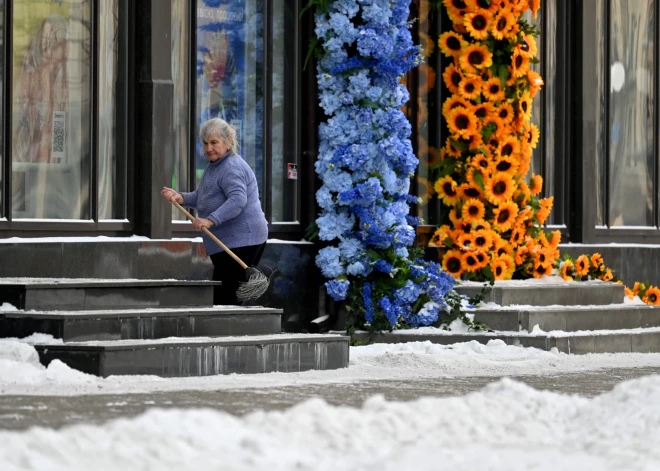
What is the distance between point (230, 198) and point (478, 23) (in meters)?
5.17

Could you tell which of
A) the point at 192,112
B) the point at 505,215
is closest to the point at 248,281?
the point at 192,112

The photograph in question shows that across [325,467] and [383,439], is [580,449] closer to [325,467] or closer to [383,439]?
[383,439]

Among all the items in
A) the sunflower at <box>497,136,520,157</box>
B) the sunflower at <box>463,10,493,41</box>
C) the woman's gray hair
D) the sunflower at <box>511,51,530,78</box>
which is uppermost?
the sunflower at <box>463,10,493,41</box>

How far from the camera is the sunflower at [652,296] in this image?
18984 mm

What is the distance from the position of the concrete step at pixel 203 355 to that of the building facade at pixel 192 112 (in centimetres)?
261

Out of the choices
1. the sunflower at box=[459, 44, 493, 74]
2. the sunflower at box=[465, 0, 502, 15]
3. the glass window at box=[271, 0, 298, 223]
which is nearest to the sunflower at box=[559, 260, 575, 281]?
the sunflower at box=[459, 44, 493, 74]

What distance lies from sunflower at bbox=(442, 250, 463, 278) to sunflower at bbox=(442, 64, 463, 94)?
5.91ft

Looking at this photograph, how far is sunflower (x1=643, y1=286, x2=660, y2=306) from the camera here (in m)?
19.0

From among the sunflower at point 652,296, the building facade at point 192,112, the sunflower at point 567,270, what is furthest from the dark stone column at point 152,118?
the sunflower at point 652,296

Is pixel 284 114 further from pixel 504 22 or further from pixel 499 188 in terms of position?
pixel 504 22

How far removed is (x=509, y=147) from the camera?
17172 millimetres

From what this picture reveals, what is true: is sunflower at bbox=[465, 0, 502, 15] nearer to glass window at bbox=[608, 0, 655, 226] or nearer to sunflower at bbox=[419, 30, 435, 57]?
sunflower at bbox=[419, 30, 435, 57]

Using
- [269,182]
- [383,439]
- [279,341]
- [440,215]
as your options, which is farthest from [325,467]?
[440,215]

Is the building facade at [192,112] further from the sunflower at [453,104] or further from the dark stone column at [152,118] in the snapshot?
the sunflower at [453,104]
